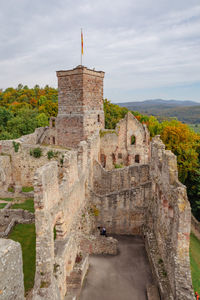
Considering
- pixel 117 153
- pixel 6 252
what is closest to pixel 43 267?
pixel 6 252

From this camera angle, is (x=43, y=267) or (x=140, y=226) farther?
(x=140, y=226)

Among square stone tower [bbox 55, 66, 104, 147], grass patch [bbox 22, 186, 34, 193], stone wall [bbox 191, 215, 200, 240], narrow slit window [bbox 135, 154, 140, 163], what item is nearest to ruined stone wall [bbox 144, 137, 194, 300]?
stone wall [bbox 191, 215, 200, 240]

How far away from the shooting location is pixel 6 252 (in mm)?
2355

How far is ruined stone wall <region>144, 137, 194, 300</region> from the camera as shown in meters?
8.21

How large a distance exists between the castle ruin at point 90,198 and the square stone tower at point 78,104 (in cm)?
8

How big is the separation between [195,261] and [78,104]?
1398cm

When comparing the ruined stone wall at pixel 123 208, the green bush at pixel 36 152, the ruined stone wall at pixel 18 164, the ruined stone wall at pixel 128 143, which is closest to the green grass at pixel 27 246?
the ruined stone wall at pixel 123 208

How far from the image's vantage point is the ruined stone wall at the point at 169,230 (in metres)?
8.21

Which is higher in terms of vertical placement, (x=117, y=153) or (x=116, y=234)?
(x=117, y=153)

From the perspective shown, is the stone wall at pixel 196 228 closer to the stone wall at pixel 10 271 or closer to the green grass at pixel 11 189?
the green grass at pixel 11 189

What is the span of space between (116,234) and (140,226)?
5.10 feet

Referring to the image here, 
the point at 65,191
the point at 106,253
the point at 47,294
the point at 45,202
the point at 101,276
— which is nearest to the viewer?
the point at 47,294

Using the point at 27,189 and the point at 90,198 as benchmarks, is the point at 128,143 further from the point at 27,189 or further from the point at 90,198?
the point at 27,189

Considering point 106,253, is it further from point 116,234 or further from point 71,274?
point 71,274
